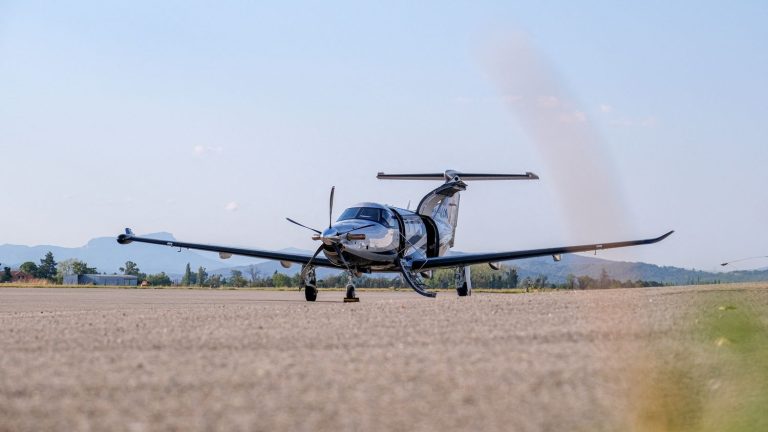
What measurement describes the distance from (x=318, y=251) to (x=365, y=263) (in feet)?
6.16

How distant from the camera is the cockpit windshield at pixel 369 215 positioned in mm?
29677

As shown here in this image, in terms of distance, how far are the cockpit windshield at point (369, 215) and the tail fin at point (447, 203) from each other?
16.8 ft

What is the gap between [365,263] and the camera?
29562 mm

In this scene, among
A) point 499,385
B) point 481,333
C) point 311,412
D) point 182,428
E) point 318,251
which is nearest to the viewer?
point 182,428

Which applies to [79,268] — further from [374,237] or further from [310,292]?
[374,237]

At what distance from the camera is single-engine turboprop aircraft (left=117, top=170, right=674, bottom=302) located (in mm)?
28328

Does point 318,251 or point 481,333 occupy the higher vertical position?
point 318,251

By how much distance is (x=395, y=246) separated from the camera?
101ft

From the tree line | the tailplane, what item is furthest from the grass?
the tree line

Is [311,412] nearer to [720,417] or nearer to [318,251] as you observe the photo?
[720,417]

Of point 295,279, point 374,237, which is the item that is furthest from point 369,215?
point 295,279

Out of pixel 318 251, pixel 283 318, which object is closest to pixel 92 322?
pixel 283 318

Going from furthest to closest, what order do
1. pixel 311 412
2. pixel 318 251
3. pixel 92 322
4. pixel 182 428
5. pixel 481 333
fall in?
1. pixel 318 251
2. pixel 92 322
3. pixel 481 333
4. pixel 311 412
5. pixel 182 428

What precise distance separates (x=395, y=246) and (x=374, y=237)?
1705 millimetres
